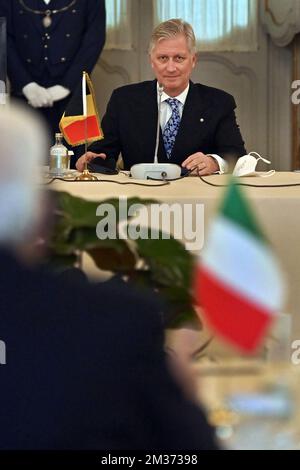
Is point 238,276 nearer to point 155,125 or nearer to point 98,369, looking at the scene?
point 98,369

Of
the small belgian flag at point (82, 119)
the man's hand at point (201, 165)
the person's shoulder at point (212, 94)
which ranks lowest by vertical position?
the man's hand at point (201, 165)

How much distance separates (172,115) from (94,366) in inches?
77.3

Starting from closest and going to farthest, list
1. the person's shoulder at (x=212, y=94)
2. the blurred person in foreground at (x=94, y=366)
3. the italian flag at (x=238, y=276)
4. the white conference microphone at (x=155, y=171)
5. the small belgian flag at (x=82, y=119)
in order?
1. the italian flag at (x=238, y=276)
2. the blurred person in foreground at (x=94, y=366)
3. the white conference microphone at (x=155, y=171)
4. the small belgian flag at (x=82, y=119)
5. the person's shoulder at (x=212, y=94)

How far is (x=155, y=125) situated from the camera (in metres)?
2.36

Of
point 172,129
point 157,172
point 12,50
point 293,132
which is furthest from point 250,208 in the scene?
point 293,132

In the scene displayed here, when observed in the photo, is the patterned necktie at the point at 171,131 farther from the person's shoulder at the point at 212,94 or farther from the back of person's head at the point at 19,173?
the back of person's head at the point at 19,173

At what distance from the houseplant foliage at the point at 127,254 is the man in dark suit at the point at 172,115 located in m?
1.79

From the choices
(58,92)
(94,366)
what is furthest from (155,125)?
(94,366)

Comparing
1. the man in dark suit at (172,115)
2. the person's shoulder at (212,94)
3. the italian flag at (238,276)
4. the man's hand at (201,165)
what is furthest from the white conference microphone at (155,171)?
the italian flag at (238,276)

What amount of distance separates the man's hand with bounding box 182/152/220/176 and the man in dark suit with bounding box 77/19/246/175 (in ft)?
0.68

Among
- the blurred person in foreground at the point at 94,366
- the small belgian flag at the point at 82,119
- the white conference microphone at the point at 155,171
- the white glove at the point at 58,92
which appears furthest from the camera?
the white glove at the point at 58,92

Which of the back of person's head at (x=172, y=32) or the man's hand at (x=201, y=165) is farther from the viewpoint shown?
the back of person's head at (x=172, y=32)

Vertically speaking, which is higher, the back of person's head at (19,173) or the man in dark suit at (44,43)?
the man in dark suit at (44,43)

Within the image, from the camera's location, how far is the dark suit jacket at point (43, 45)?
3922mm
